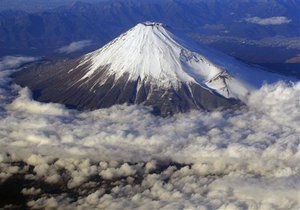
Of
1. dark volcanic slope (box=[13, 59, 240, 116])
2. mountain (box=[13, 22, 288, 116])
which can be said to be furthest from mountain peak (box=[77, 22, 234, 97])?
dark volcanic slope (box=[13, 59, 240, 116])

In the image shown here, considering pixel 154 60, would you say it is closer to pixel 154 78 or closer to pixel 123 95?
pixel 154 78

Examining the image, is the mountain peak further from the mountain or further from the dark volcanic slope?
the dark volcanic slope

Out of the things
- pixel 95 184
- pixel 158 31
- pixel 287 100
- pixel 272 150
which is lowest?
pixel 95 184

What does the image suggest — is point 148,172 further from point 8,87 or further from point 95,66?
point 8,87

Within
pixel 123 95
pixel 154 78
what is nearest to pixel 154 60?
pixel 154 78

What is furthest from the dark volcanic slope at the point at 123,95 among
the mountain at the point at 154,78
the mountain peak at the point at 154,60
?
the mountain peak at the point at 154,60

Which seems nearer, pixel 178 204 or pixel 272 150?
pixel 178 204

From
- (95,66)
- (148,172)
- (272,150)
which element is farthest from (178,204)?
(95,66)
